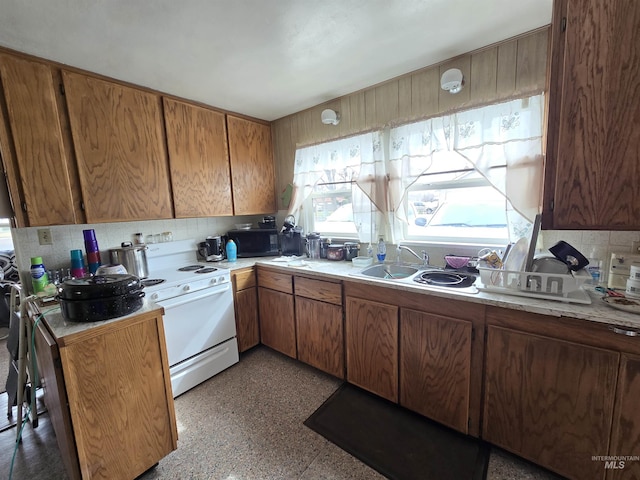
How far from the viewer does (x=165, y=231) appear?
249 cm

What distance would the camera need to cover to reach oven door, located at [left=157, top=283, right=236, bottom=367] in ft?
6.17

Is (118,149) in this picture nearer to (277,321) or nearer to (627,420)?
(277,321)

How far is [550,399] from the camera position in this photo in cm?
122

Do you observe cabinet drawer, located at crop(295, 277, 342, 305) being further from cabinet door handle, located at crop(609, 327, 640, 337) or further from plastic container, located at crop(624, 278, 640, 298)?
plastic container, located at crop(624, 278, 640, 298)

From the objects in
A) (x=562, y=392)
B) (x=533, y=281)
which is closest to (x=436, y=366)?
(x=562, y=392)

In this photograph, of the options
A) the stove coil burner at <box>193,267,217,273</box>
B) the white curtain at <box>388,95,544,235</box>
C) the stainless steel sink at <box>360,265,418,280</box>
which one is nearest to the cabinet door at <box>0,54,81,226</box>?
the stove coil burner at <box>193,267,217,273</box>

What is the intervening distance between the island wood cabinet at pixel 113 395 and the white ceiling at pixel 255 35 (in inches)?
58.0

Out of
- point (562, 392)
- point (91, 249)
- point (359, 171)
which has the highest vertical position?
point (359, 171)

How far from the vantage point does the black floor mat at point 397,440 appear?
1358mm

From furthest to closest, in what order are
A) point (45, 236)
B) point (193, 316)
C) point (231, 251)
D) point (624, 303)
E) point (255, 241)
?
point (255, 241) → point (231, 251) → point (193, 316) → point (45, 236) → point (624, 303)

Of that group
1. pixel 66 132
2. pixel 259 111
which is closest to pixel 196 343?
pixel 66 132

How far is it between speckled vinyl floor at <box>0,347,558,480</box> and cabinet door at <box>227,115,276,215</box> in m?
1.67

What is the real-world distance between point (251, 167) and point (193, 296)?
148cm

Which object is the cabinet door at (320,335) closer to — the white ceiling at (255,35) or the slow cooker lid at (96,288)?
the slow cooker lid at (96,288)
